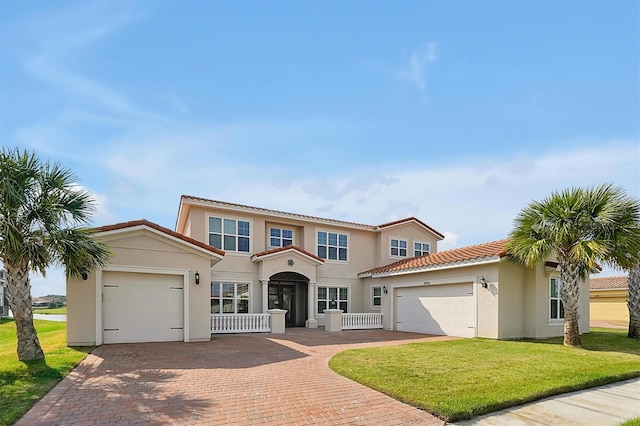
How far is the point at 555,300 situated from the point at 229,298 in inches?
576

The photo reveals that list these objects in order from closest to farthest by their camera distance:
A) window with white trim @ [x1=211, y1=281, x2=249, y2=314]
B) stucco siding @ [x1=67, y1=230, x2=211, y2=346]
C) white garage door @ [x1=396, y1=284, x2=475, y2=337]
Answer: stucco siding @ [x1=67, y1=230, x2=211, y2=346]
white garage door @ [x1=396, y1=284, x2=475, y2=337]
window with white trim @ [x1=211, y1=281, x2=249, y2=314]

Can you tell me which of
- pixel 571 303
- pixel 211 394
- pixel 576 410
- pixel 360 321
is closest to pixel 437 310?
pixel 360 321

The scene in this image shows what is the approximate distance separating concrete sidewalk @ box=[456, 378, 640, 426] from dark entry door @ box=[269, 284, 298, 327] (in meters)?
16.2

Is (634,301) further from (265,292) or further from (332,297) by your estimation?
(265,292)

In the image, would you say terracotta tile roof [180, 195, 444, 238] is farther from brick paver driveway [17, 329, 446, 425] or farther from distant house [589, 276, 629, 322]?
distant house [589, 276, 629, 322]

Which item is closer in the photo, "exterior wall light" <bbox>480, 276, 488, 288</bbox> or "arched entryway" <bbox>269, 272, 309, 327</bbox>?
"exterior wall light" <bbox>480, 276, 488, 288</bbox>

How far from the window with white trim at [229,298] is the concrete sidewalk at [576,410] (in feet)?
49.0

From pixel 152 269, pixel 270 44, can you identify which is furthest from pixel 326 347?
pixel 270 44

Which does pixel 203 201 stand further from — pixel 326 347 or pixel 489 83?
pixel 489 83

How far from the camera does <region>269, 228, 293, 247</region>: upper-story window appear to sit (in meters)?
22.0

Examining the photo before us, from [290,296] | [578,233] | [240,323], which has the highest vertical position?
[578,233]

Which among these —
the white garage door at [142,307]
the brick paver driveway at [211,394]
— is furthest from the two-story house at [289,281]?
the brick paver driveway at [211,394]

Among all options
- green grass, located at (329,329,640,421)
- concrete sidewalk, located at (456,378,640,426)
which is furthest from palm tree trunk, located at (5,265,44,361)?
concrete sidewalk, located at (456,378,640,426)

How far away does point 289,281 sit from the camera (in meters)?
22.6
